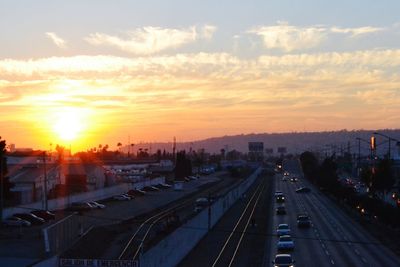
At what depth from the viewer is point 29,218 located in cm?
5431

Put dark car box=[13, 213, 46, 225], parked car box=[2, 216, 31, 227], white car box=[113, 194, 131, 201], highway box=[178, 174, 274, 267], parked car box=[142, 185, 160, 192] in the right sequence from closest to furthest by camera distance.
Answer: highway box=[178, 174, 274, 267] → parked car box=[2, 216, 31, 227] → dark car box=[13, 213, 46, 225] → white car box=[113, 194, 131, 201] → parked car box=[142, 185, 160, 192]

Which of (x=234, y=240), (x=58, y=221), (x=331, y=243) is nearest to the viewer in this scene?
(x=58, y=221)

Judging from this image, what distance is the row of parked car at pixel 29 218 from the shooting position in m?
52.5

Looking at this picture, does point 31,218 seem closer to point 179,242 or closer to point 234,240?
point 234,240

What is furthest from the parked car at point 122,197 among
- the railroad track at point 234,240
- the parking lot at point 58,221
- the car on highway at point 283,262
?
the car on highway at point 283,262

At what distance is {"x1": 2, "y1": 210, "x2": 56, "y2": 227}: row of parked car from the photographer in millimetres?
52531

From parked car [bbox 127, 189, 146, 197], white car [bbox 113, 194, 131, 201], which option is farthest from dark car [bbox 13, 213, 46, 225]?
parked car [bbox 127, 189, 146, 197]

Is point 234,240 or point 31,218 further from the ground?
point 31,218

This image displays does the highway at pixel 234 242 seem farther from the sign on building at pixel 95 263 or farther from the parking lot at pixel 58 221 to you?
the sign on building at pixel 95 263

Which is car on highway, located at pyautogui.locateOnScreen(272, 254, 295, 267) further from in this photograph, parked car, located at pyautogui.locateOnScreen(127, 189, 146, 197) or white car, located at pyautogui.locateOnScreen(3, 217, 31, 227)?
parked car, located at pyautogui.locateOnScreen(127, 189, 146, 197)

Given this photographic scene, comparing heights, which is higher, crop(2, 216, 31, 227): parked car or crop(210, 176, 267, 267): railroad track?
crop(2, 216, 31, 227): parked car

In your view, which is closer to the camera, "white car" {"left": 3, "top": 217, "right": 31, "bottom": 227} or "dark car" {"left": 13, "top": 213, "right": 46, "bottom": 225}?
"white car" {"left": 3, "top": 217, "right": 31, "bottom": 227}

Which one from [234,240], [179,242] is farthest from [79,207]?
[179,242]

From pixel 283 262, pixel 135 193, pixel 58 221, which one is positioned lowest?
pixel 135 193
